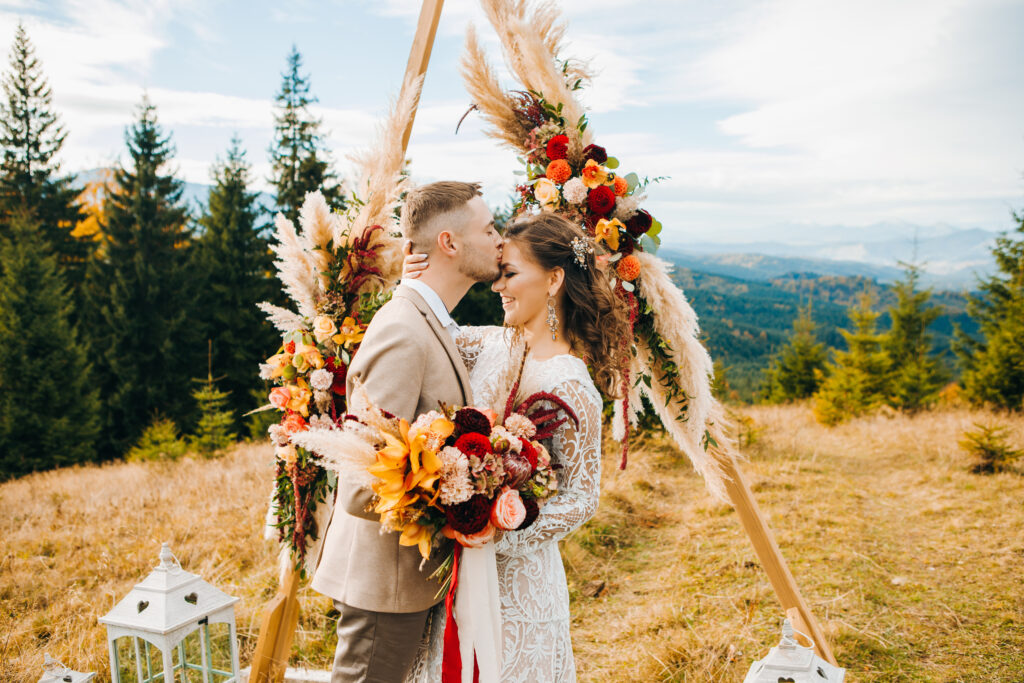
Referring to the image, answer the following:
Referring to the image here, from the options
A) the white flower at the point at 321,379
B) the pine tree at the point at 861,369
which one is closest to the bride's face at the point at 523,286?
the white flower at the point at 321,379

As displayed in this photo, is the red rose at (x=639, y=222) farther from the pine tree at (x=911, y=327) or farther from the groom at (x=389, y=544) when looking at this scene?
the pine tree at (x=911, y=327)

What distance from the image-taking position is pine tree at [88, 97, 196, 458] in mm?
20469

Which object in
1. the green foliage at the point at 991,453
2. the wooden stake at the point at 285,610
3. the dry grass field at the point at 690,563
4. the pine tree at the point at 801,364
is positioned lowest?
the pine tree at the point at 801,364

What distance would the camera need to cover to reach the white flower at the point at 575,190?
9.49 feet

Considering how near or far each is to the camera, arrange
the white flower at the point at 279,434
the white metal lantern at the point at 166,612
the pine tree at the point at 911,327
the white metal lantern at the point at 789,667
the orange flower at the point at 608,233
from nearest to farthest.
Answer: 1. the white metal lantern at the point at 789,667
2. the white metal lantern at the point at 166,612
3. the orange flower at the point at 608,233
4. the white flower at the point at 279,434
5. the pine tree at the point at 911,327

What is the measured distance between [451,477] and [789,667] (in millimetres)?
1597

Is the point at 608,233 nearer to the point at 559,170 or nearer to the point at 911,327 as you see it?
the point at 559,170

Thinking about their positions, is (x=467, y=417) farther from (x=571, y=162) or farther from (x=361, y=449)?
(x=571, y=162)

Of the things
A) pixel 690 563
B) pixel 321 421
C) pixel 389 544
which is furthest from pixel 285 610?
pixel 690 563

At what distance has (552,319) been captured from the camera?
249 centimetres

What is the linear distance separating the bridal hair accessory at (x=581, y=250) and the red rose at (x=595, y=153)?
662 millimetres

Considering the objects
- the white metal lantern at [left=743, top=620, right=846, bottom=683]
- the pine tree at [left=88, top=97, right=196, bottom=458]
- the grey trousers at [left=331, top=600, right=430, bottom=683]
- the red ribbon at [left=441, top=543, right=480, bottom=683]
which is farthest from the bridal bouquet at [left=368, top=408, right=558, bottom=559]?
the pine tree at [left=88, top=97, right=196, bottom=458]

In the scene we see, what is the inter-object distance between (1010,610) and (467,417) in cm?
500

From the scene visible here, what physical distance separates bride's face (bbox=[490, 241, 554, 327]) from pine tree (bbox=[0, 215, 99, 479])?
62.4ft
